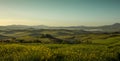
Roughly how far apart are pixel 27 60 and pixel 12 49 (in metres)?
3.79

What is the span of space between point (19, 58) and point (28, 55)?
685 millimetres

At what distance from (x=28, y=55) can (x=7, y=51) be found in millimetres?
2663

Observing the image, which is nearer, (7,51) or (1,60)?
(1,60)

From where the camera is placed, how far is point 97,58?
1199 centimetres

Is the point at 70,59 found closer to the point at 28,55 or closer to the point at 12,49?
the point at 28,55

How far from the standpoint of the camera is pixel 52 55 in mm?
11867

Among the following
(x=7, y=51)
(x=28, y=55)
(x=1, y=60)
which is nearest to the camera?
(x=1, y=60)

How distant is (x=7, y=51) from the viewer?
13695 mm

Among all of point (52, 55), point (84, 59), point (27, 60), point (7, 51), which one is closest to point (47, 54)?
point (52, 55)

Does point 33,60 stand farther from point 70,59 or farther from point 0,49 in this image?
point 0,49

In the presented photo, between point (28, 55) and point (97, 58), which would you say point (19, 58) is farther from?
point (97, 58)

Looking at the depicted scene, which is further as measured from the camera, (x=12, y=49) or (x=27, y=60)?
(x=12, y=49)

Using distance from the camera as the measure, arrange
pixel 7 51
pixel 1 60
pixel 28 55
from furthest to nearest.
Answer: pixel 7 51
pixel 28 55
pixel 1 60

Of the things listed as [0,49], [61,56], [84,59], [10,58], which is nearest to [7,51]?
[0,49]
